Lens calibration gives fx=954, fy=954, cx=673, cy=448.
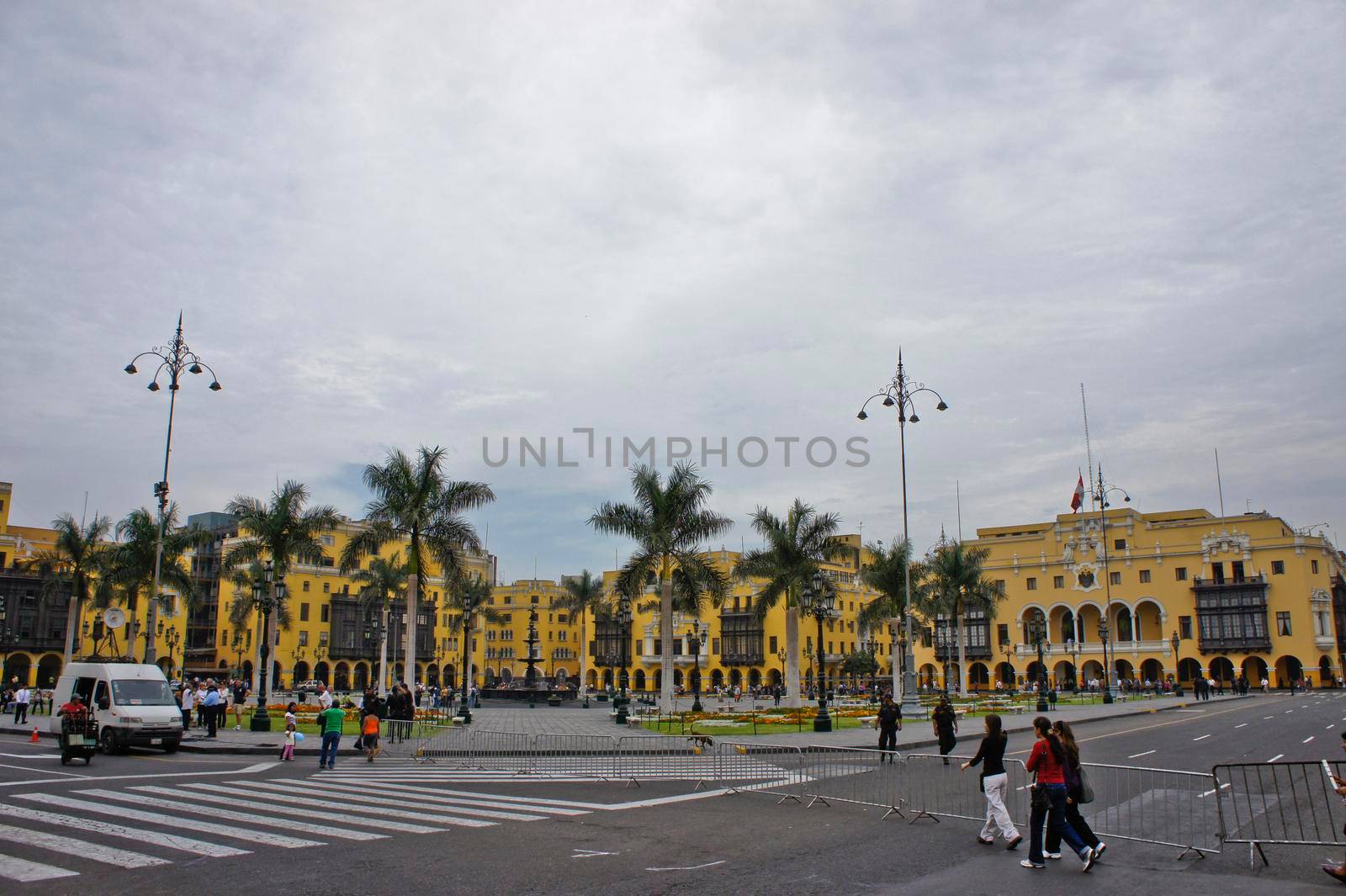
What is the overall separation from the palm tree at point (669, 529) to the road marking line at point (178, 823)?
26.2 meters

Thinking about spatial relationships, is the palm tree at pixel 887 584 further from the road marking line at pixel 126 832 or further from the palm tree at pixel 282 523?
the road marking line at pixel 126 832

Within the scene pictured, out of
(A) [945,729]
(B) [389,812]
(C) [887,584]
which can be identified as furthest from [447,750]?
(C) [887,584]

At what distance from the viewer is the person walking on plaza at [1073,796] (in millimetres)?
10203

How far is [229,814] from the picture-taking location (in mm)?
12891

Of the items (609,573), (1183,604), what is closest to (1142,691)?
(1183,604)

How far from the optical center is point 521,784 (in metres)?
17.5

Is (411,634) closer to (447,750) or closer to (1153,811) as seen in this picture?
(447,750)

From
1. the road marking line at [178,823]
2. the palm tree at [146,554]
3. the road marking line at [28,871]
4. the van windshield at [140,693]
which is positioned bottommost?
the road marking line at [178,823]

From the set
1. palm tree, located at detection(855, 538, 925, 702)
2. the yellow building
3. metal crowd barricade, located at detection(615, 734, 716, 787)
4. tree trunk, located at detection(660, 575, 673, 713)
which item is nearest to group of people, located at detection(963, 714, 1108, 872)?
metal crowd barricade, located at detection(615, 734, 716, 787)

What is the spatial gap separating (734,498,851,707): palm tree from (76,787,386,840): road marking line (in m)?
30.3

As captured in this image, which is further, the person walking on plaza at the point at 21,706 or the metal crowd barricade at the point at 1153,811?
the person walking on plaza at the point at 21,706

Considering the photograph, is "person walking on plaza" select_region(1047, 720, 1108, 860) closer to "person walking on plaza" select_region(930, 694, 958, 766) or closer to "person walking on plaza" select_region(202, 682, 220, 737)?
"person walking on plaza" select_region(930, 694, 958, 766)

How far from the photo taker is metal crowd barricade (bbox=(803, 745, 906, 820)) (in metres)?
14.9

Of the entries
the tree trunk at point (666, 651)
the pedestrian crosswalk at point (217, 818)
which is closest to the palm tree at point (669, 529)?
the tree trunk at point (666, 651)
